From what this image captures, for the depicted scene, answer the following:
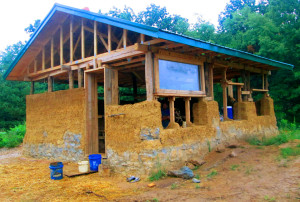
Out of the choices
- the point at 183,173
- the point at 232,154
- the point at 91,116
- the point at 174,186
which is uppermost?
the point at 91,116

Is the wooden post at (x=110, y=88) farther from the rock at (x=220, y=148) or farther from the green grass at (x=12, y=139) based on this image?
the green grass at (x=12, y=139)

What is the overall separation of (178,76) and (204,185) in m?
3.25

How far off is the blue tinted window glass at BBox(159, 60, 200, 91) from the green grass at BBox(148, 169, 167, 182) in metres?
2.29

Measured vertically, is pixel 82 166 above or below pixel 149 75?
below

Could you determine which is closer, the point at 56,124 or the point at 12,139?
the point at 56,124

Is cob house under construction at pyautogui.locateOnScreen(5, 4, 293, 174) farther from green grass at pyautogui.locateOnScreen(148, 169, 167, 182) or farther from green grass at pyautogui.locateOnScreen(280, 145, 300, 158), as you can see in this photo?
green grass at pyautogui.locateOnScreen(280, 145, 300, 158)

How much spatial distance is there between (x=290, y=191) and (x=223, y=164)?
241cm

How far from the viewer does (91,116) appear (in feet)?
30.6

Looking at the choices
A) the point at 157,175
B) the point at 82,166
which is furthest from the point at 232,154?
the point at 82,166

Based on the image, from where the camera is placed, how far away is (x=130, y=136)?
24.0 feet

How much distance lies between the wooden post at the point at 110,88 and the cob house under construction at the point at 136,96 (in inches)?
1.3

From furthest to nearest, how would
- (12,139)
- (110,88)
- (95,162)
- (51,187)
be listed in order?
(12,139) → (110,88) → (95,162) → (51,187)

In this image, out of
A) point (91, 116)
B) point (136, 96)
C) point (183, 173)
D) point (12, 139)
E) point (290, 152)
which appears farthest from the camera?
point (12, 139)

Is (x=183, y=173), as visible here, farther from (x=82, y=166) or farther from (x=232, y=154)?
(x=82, y=166)
